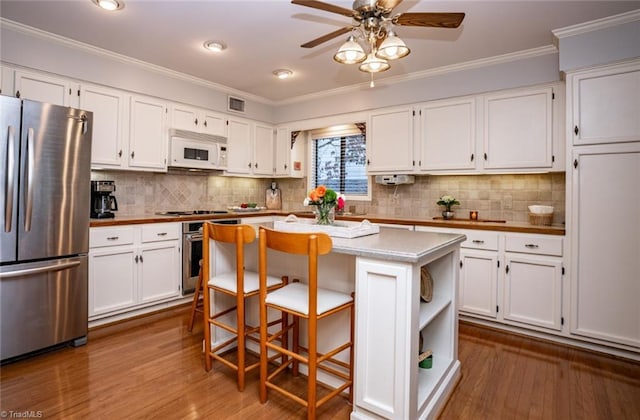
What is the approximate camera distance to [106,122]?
3221 millimetres

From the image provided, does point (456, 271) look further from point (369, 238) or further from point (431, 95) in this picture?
point (431, 95)

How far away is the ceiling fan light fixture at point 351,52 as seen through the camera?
1.97 m

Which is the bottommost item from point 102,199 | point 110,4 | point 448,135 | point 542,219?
point 542,219

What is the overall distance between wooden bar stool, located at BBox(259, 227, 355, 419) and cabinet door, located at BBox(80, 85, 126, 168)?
2.23 meters

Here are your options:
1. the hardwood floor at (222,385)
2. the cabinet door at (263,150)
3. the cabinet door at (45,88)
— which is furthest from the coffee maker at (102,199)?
the cabinet door at (263,150)

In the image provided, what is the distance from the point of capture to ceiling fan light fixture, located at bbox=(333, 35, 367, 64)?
1.97 meters

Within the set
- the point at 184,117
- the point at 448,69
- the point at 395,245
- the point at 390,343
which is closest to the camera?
the point at 390,343

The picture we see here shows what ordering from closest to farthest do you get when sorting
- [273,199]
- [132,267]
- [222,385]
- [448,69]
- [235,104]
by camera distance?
[222,385] < [132,267] < [448,69] < [235,104] < [273,199]

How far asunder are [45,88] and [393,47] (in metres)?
2.83

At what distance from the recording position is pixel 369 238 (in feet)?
6.48

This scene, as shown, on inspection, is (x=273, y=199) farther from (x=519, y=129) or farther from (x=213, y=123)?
(x=519, y=129)

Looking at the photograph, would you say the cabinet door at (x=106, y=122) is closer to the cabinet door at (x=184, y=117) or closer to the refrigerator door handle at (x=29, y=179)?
the cabinet door at (x=184, y=117)

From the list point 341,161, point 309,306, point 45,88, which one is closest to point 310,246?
point 309,306

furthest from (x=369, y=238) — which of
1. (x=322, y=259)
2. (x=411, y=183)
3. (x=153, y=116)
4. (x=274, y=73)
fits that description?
(x=153, y=116)
